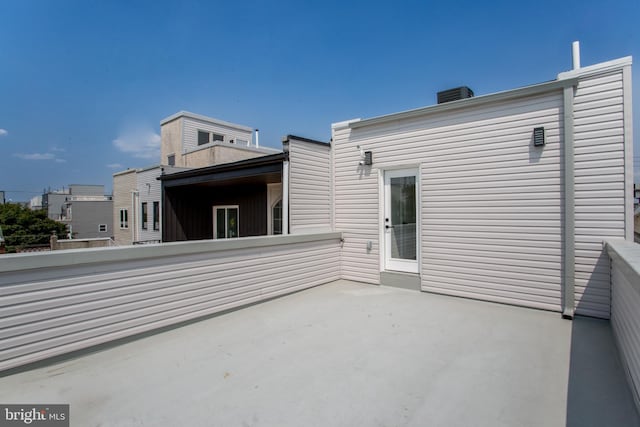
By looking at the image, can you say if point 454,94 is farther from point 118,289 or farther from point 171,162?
point 171,162

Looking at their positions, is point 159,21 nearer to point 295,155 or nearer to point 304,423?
point 295,155

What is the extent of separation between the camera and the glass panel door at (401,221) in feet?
17.4

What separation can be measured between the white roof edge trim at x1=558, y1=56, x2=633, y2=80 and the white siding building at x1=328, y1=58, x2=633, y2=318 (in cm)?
1

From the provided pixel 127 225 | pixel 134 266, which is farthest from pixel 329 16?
pixel 127 225

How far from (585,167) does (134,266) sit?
5.33m

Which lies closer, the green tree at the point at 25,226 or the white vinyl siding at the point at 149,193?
the white vinyl siding at the point at 149,193

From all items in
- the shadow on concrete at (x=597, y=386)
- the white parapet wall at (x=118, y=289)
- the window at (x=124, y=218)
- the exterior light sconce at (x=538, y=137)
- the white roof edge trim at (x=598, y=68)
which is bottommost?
the shadow on concrete at (x=597, y=386)

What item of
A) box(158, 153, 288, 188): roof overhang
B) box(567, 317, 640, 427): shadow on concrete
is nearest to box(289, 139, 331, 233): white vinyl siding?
box(158, 153, 288, 188): roof overhang

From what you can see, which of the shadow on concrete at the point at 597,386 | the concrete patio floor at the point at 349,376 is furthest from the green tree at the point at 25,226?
the shadow on concrete at the point at 597,386

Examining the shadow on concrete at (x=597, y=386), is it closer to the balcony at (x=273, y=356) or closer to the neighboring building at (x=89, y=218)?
the balcony at (x=273, y=356)

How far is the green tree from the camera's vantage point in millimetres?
23198

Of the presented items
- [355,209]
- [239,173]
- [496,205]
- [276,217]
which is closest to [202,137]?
[276,217]

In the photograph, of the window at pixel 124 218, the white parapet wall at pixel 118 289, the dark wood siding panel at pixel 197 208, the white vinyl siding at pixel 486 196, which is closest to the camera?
the white parapet wall at pixel 118 289

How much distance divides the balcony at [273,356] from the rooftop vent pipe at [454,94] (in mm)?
3295
